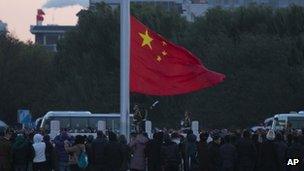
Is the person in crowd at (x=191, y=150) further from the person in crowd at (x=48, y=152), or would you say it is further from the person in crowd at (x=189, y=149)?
the person in crowd at (x=48, y=152)

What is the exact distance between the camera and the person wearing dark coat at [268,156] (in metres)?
26.7

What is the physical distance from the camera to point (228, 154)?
1061 inches

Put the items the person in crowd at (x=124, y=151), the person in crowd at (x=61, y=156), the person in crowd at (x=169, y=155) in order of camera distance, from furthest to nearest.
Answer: the person in crowd at (x=61, y=156)
the person in crowd at (x=169, y=155)
the person in crowd at (x=124, y=151)

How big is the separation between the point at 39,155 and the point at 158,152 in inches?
145

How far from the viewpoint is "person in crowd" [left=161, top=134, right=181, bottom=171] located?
27766 millimetres

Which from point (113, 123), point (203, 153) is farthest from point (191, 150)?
point (113, 123)

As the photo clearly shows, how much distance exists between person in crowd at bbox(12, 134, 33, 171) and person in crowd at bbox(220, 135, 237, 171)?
5603 mm

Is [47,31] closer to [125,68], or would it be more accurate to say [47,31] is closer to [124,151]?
[125,68]

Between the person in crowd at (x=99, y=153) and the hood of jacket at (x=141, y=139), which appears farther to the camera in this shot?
the hood of jacket at (x=141, y=139)

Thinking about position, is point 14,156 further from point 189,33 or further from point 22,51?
point 22,51

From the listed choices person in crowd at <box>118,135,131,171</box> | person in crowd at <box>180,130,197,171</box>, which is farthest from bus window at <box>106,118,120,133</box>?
person in crowd at <box>118,135,131,171</box>

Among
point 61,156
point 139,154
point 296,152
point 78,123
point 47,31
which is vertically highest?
point 47,31

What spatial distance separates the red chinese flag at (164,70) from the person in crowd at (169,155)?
1435 millimetres

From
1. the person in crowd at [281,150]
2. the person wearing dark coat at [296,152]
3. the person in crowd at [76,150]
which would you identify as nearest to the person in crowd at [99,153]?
the person in crowd at [76,150]
